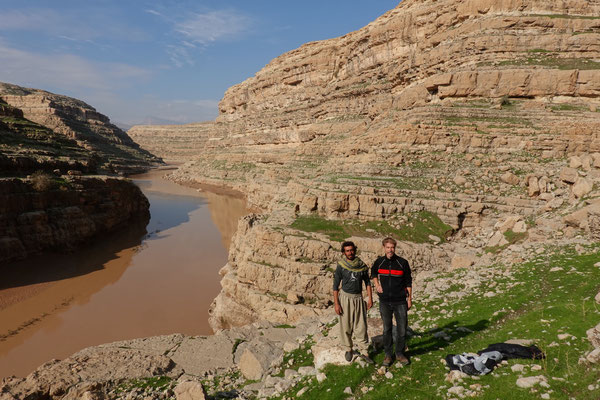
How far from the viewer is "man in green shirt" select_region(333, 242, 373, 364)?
6.44 meters

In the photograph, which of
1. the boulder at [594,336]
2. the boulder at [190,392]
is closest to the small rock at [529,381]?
the boulder at [594,336]

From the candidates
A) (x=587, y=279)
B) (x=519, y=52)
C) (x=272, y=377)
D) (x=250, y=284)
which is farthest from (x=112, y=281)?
(x=519, y=52)

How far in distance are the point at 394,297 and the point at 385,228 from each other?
11.6m

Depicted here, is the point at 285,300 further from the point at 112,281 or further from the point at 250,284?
the point at 112,281

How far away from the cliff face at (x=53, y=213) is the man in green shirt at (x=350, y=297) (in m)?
28.4

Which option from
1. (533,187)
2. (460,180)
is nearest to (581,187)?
Result: (533,187)

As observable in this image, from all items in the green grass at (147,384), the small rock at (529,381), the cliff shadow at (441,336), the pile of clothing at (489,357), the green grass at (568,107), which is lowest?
the green grass at (147,384)

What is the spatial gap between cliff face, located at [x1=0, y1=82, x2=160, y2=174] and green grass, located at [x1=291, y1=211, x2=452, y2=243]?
1118 inches

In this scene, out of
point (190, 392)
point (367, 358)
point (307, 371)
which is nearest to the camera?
point (367, 358)

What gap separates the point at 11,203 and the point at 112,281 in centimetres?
1092

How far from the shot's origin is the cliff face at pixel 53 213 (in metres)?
23.5

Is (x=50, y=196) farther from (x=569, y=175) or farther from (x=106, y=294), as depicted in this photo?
(x=569, y=175)

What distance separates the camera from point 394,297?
6.14 metres

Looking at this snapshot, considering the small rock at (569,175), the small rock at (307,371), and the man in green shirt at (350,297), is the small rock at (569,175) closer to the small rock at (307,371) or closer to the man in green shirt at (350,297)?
the man in green shirt at (350,297)
